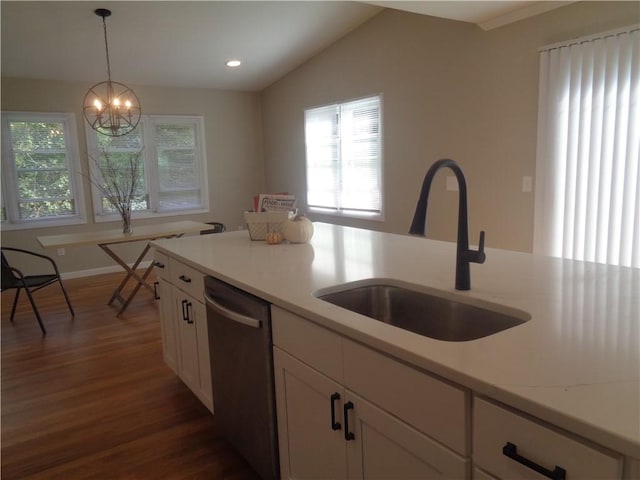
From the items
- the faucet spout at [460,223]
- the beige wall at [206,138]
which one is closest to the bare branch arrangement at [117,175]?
the beige wall at [206,138]

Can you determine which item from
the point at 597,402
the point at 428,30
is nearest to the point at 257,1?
the point at 428,30

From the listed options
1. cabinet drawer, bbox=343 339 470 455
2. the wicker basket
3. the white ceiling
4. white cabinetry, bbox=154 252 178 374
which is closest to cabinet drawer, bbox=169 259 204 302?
white cabinetry, bbox=154 252 178 374

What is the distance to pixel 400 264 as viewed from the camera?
6.01 ft

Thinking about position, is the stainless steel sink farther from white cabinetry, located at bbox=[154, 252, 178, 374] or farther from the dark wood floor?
white cabinetry, located at bbox=[154, 252, 178, 374]

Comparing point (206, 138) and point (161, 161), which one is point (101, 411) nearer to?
point (161, 161)

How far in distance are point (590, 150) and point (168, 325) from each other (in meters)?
2.99

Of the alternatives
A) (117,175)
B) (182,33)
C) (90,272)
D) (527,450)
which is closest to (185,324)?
(527,450)

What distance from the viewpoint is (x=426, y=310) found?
1521 mm

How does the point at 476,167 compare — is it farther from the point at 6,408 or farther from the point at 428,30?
the point at 6,408

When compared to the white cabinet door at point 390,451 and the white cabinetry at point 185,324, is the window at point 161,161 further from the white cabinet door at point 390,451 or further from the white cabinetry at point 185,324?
the white cabinet door at point 390,451

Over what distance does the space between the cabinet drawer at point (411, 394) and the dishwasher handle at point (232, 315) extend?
1.51 ft

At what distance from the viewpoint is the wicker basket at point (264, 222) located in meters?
2.42

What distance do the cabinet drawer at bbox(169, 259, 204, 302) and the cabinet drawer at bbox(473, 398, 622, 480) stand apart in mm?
1452

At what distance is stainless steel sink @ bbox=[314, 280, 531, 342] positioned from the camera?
1.31 m
